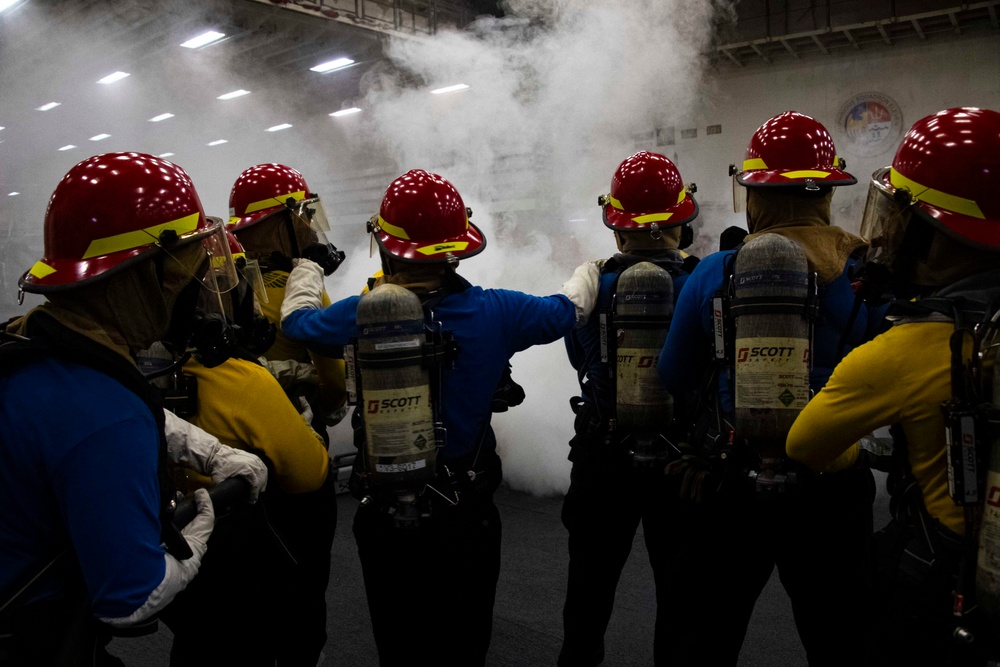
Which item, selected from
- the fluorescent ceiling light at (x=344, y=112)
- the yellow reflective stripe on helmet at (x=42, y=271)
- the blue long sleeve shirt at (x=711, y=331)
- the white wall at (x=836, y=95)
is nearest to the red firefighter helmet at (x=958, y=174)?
the blue long sleeve shirt at (x=711, y=331)

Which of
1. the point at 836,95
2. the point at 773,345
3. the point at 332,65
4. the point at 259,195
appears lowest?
the point at 773,345

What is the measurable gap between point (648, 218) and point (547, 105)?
14.4 ft

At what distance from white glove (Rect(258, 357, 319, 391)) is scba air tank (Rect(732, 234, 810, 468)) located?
1.38 meters

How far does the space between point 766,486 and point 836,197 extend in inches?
239

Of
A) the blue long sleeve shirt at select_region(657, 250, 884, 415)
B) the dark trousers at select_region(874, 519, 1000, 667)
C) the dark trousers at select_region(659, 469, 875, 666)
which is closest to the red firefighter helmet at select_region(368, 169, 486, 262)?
the blue long sleeve shirt at select_region(657, 250, 884, 415)

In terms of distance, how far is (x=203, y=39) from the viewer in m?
6.36

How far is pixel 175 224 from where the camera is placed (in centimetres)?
130

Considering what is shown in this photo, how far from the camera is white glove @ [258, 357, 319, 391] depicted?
2.27m

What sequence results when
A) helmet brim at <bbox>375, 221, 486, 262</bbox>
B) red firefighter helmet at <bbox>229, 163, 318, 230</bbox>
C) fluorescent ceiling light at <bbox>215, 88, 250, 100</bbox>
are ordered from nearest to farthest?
helmet brim at <bbox>375, 221, 486, 262</bbox>
red firefighter helmet at <bbox>229, 163, 318, 230</bbox>
fluorescent ceiling light at <bbox>215, 88, 250, 100</bbox>

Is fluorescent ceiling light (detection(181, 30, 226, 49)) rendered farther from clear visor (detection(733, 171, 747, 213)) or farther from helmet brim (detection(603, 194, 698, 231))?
clear visor (detection(733, 171, 747, 213))

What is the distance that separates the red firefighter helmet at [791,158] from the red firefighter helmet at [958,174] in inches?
21.9

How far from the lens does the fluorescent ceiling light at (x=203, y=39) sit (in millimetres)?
6285

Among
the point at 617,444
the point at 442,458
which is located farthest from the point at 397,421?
the point at 617,444

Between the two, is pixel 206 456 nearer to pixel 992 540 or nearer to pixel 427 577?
pixel 427 577
